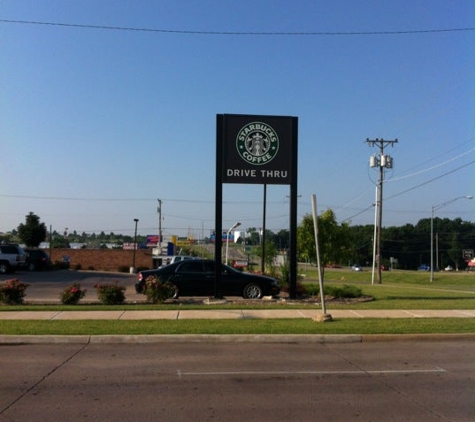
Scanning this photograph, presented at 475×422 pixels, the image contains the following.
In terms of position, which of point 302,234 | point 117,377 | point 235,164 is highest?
point 235,164

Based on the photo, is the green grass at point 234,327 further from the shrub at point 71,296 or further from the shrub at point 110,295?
the shrub at point 110,295

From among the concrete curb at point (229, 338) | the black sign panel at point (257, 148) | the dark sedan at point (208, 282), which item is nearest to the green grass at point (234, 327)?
the concrete curb at point (229, 338)

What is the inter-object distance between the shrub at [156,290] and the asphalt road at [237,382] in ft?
20.2

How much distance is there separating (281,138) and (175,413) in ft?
47.2

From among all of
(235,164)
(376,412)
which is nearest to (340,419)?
(376,412)

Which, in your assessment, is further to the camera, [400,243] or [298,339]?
[400,243]

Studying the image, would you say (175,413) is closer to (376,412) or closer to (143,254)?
Answer: (376,412)

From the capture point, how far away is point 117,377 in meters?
8.61

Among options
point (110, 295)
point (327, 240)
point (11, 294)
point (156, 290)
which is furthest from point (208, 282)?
point (327, 240)

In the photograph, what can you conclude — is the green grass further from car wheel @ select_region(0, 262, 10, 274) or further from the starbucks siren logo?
car wheel @ select_region(0, 262, 10, 274)

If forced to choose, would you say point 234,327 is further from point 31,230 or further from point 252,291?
point 31,230

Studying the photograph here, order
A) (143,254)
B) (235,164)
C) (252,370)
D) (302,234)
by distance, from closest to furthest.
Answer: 1. (252,370)
2. (235,164)
3. (302,234)
4. (143,254)

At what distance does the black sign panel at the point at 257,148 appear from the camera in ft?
64.7

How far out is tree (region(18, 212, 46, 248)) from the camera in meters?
61.7
